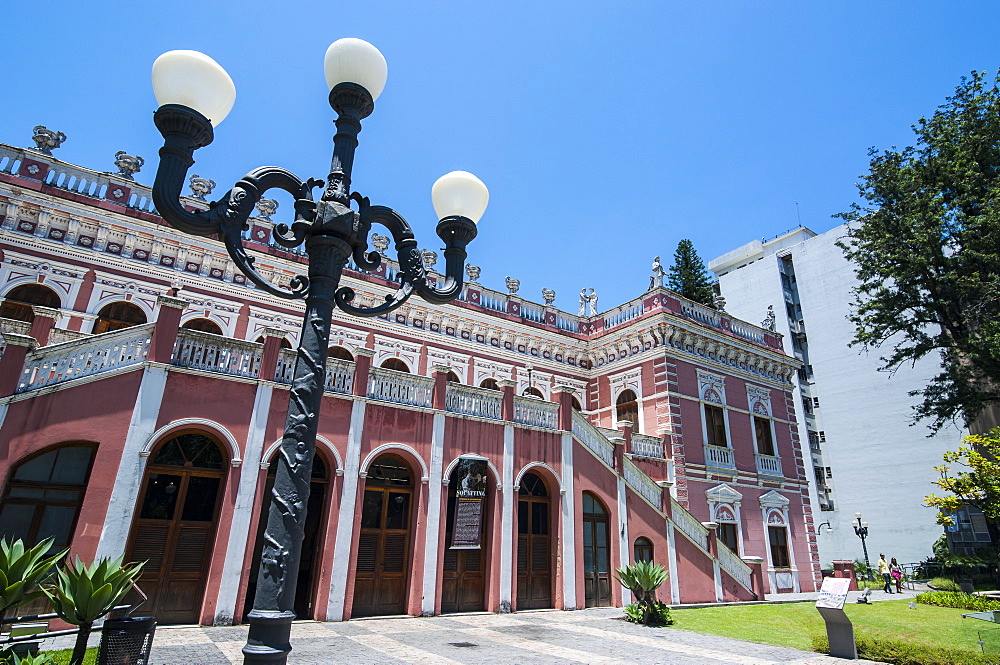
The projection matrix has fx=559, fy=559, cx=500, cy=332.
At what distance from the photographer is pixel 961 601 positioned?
16.7 meters

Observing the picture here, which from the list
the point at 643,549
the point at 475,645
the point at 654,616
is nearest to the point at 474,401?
the point at 475,645

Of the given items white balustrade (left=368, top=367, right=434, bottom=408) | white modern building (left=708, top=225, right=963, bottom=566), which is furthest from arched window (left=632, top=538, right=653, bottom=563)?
white modern building (left=708, top=225, right=963, bottom=566)

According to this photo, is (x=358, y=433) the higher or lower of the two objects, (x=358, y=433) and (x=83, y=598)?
the higher

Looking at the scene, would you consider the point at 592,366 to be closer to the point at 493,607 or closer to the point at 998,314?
the point at 493,607

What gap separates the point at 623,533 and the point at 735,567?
4.59m

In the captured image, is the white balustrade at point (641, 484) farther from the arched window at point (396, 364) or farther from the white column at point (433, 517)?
the arched window at point (396, 364)

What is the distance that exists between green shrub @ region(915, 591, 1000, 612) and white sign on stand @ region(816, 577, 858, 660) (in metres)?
9.77

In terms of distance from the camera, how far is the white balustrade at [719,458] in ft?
69.2

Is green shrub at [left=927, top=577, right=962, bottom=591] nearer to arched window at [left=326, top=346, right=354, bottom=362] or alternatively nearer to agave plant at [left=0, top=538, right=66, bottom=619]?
arched window at [left=326, top=346, right=354, bottom=362]

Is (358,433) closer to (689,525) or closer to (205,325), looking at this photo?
(205,325)

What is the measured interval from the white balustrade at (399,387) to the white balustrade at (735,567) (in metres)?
10.4

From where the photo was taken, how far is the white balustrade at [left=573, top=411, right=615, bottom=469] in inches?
632

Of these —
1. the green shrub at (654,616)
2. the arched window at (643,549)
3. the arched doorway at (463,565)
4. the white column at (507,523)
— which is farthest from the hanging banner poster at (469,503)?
the arched window at (643,549)

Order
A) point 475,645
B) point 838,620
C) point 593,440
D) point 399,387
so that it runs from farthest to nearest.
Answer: point 593,440, point 399,387, point 475,645, point 838,620
